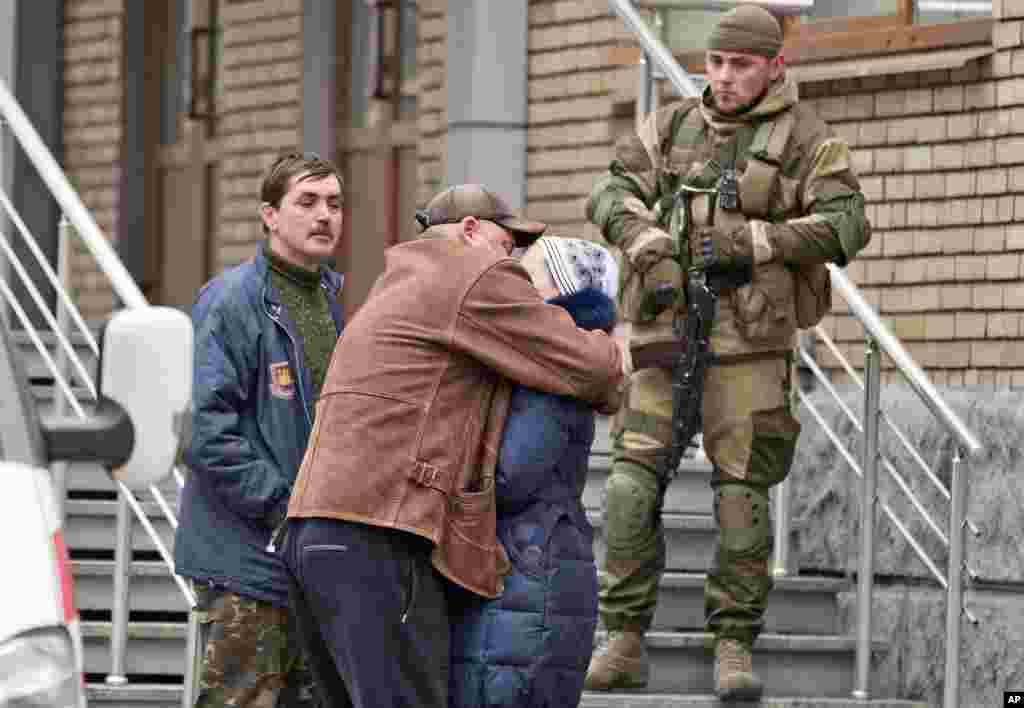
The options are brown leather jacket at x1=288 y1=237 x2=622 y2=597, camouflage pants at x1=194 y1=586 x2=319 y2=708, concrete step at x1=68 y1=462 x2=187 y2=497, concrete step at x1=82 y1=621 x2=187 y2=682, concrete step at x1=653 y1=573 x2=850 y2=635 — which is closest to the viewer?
brown leather jacket at x1=288 y1=237 x2=622 y2=597

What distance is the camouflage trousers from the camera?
7730 mm

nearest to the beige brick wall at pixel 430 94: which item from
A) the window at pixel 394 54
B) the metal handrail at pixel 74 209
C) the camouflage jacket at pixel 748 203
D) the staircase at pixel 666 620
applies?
the window at pixel 394 54

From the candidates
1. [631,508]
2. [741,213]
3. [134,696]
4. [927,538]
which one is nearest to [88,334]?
[134,696]

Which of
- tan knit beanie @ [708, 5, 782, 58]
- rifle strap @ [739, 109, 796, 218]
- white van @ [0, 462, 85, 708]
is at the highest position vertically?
tan knit beanie @ [708, 5, 782, 58]

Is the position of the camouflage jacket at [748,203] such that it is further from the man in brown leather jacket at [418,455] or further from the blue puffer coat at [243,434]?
the man in brown leather jacket at [418,455]

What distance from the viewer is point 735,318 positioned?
7.79 m

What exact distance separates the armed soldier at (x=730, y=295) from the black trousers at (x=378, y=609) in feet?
6.85

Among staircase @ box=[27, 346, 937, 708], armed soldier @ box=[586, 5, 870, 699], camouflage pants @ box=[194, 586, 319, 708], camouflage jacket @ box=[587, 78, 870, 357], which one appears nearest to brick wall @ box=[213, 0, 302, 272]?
staircase @ box=[27, 346, 937, 708]

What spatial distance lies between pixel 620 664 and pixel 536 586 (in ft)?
7.51

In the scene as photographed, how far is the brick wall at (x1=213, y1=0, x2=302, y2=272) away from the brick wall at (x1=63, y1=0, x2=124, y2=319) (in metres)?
1.18

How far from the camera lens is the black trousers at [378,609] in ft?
18.4

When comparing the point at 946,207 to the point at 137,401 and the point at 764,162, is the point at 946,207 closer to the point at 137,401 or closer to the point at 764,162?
the point at 764,162

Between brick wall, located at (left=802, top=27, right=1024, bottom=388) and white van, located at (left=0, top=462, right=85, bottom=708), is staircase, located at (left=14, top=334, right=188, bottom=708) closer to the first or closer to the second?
brick wall, located at (left=802, top=27, right=1024, bottom=388)

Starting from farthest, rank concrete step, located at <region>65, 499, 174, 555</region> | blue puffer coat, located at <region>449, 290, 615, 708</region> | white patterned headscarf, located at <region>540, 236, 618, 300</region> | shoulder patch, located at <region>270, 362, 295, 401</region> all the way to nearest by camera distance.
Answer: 1. concrete step, located at <region>65, 499, 174, 555</region>
2. shoulder patch, located at <region>270, 362, 295, 401</region>
3. white patterned headscarf, located at <region>540, 236, 618, 300</region>
4. blue puffer coat, located at <region>449, 290, 615, 708</region>
